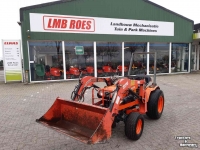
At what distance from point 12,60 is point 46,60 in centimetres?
194

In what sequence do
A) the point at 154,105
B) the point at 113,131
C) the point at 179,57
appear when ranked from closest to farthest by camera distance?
the point at 113,131 < the point at 154,105 < the point at 179,57

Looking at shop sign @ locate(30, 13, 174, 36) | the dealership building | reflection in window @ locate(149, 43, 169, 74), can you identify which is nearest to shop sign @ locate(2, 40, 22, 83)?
the dealership building

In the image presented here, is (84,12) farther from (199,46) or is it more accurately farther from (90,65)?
(199,46)

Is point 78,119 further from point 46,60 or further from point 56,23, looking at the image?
point 56,23

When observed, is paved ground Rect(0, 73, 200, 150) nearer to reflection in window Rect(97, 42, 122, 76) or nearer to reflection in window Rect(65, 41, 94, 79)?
reflection in window Rect(65, 41, 94, 79)

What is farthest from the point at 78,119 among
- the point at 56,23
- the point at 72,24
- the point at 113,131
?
the point at 72,24

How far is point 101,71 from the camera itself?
12148 mm

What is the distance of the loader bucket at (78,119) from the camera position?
305 cm

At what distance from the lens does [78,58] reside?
11.6m

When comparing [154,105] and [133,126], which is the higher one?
[154,105]

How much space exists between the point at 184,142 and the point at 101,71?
29.0ft

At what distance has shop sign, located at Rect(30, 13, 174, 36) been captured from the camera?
1020cm

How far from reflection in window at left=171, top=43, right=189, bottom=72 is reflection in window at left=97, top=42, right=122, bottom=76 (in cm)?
470

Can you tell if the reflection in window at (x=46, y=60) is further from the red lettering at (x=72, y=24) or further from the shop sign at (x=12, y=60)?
the red lettering at (x=72, y=24)
